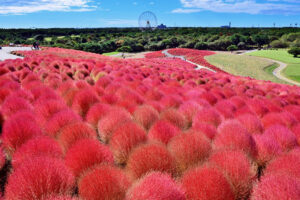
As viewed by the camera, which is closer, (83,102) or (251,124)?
(251,124)

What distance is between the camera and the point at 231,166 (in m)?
1.14

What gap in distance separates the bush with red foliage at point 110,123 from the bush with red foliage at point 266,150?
38.4 inches

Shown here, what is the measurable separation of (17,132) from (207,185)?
1251 millimetres

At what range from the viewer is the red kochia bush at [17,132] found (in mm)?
1360

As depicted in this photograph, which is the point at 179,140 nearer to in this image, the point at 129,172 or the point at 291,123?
the point at 129,172

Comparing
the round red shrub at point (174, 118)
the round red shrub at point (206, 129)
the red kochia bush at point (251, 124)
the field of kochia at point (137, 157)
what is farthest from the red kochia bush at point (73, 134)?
the red kochia bush at point (251, 124)

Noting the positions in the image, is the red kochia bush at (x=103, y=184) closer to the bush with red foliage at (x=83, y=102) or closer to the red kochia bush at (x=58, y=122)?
the red kochia bush at (x=58, y=122)

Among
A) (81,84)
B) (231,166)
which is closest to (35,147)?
(231,166)

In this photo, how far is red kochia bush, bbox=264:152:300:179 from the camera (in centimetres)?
118

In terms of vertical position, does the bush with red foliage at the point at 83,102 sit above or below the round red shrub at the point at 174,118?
above

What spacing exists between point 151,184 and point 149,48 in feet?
192

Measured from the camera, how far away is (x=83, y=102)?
2.12m

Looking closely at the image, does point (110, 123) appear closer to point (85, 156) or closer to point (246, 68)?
point (85, 156)

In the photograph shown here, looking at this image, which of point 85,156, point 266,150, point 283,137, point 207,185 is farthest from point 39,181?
point 283,137
